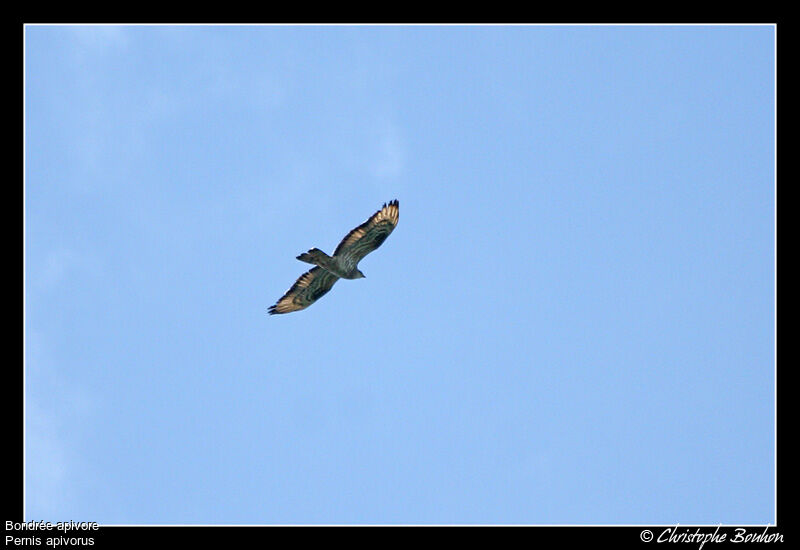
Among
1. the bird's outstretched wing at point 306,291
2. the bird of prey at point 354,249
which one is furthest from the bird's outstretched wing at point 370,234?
the bird's outstretched wing at point 306,291

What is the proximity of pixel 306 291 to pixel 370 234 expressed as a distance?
2.58 metres

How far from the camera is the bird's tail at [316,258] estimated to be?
84.5ft

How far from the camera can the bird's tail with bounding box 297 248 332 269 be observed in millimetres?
25750

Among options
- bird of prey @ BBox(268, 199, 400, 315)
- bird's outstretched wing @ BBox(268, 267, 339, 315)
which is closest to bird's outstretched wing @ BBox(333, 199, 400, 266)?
bird of prey @ BBox(268, 199, 400, 315)

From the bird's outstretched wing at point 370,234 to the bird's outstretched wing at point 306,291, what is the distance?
1.14m

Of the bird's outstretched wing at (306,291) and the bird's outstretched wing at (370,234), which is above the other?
the bird's outstretched wing at (370,234)

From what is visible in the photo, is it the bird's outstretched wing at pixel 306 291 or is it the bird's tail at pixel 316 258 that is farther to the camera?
the bird's outstretched wing at pixel 306 291

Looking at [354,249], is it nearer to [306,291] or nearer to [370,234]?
[370,234]

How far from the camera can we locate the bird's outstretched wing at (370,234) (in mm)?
26297

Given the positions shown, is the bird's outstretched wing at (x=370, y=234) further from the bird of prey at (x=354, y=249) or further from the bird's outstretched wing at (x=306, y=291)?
the bird's outstretched wing at (x=306, y=291)

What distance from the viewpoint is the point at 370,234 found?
26438 mm
